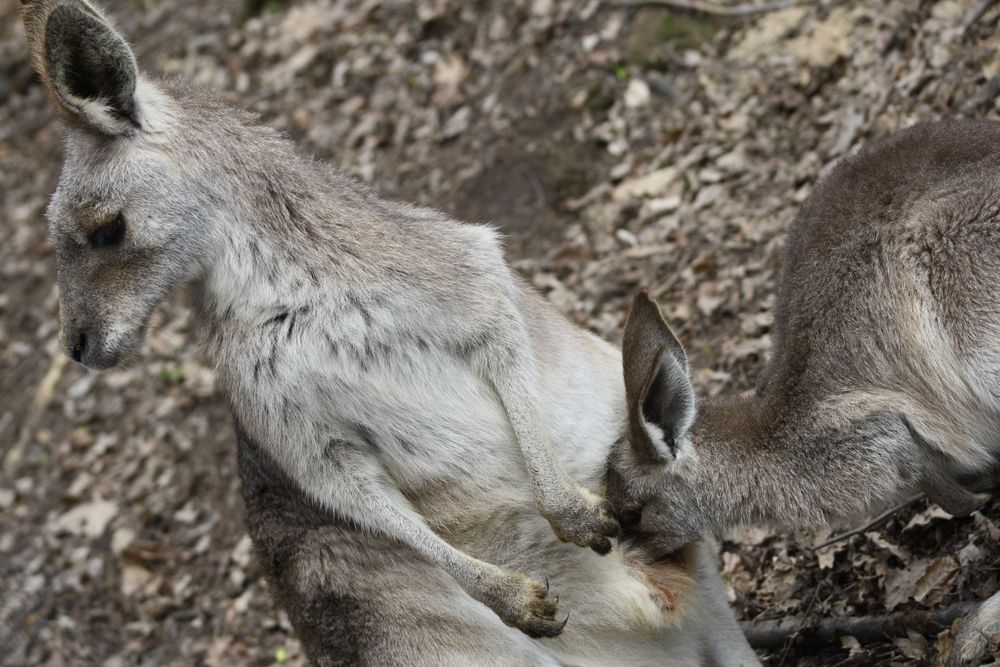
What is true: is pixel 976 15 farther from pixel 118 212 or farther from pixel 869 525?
pixel 118 212

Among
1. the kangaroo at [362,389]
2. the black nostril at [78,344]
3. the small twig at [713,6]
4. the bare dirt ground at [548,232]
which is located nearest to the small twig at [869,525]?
the bare dirt ground at [548,232]

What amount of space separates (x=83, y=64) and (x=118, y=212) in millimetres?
551

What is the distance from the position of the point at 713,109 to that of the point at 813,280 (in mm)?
3616

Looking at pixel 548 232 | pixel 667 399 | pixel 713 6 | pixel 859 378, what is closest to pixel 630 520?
pixel 667 399

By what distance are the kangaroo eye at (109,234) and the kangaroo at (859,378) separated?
1960 mm

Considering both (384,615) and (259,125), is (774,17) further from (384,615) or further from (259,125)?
(384,615)

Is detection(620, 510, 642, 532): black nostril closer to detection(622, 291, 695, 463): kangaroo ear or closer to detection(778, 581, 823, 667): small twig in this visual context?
detection(622, 291, 695, 463): kangaroo ear

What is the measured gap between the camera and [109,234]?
14.1 ft

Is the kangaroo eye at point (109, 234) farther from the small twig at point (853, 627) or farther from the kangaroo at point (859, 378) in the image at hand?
the small twig at point (853, 627)

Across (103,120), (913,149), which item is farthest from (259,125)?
(913,149)

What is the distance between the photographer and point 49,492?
8.41m

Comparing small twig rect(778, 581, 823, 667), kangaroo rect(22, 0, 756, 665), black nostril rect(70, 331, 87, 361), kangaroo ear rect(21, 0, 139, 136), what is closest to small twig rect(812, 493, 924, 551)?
small twig rect(778, 581, 823, 667)

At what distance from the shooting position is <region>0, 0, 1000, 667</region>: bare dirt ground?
599 cm

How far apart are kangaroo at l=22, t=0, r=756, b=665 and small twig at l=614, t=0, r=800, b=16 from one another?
427cm
